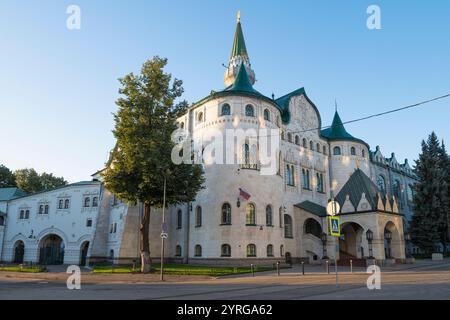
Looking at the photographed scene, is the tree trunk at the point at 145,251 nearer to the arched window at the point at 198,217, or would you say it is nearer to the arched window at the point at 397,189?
the arched window at the point at 198,217

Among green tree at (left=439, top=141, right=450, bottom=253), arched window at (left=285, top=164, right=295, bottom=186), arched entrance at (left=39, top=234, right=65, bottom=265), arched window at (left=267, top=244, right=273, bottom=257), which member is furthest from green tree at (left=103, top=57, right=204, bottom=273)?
green tree at (left=439, top=141, right=450, bottom=253)

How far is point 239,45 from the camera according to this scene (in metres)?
58.9

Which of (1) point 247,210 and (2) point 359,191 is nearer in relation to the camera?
(1) point 247,210

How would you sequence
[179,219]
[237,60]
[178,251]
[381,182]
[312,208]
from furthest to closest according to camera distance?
1. [237,60]
2. [381,182]
3. [312,208]
4. [179,219]
5. [178,251]

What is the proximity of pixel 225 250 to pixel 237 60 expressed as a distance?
3499cm

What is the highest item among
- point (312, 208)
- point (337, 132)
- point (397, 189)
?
point (337, 132)

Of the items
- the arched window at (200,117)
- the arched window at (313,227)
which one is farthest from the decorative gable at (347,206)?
the arched window at (200,117)

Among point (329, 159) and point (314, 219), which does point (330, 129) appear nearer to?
point (329, 159)

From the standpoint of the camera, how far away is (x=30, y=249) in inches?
1868

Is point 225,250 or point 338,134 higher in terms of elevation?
point 338,134

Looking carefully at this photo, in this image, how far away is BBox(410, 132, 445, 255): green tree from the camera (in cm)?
4600

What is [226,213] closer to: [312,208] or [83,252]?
[312,208]

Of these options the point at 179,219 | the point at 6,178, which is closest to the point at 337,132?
the point at 179,219
